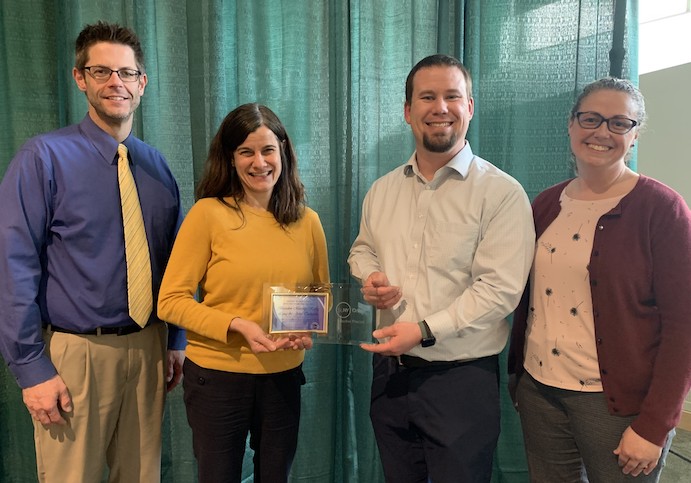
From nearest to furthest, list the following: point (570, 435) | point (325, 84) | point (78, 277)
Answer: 1. point (570, 435)
2. point (78, 277)
3. point (325, 84)

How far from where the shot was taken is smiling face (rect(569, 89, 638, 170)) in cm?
132

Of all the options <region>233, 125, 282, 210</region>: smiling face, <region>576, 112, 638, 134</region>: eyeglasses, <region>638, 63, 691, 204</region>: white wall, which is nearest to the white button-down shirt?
<region>576, 112, 638, 134</region>: eyeglasses

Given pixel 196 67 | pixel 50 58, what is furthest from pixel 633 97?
pixel 50 58

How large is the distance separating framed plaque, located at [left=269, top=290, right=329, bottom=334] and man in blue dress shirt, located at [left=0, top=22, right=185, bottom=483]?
47 cm

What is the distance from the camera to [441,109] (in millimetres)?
1388

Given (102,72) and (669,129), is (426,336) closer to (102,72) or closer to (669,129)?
(102,72)

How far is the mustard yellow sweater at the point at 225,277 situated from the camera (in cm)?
144

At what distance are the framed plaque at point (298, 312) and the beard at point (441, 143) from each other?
21.2 inches

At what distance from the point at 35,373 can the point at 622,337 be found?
1.61 metres

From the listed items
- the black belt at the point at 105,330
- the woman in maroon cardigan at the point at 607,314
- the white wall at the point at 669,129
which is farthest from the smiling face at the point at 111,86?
the white wall at the point at 669,129

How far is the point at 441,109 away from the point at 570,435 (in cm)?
99

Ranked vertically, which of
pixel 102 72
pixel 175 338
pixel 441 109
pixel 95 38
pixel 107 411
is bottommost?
pixel 107 411

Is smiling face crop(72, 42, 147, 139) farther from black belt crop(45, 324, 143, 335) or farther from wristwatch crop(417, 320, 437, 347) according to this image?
wristwatch crop(417, 320, 437, 347)

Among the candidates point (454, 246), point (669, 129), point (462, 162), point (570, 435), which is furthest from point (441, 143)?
point (669, 129)
